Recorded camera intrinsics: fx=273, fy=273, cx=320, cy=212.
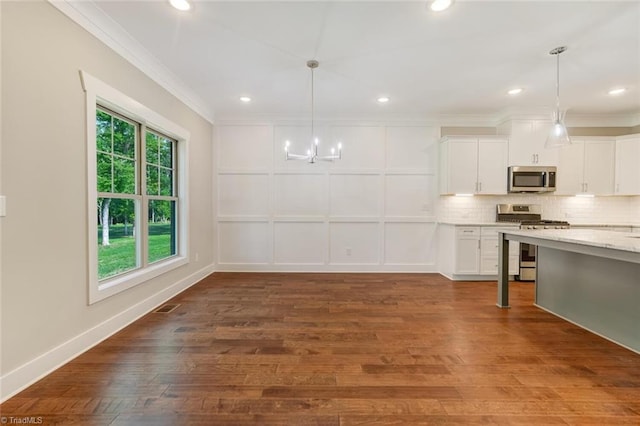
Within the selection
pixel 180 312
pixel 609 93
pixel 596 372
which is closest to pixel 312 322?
pixel 180 312

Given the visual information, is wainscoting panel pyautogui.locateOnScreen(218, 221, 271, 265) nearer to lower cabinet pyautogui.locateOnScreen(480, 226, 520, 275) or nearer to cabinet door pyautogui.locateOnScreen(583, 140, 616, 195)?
lower cabinet pyautogui.locateOnScreen(480, 226, 520, 275)

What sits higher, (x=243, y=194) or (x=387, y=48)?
(x=387, y=48)

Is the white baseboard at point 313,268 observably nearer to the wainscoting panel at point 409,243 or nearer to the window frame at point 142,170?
the wainscoting panel at point 409,243

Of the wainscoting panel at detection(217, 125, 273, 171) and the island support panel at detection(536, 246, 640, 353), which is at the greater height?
the wainscoting panel at detection(217, 125, 273, 171)

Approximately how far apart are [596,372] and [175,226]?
4.79 meters

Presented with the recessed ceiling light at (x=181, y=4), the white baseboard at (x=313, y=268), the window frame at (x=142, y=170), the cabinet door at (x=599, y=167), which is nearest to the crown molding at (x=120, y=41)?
the window frame at (x=142, y=170)

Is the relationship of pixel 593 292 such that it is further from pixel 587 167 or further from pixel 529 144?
pixel 587 167

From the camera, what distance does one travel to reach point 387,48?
9.23 ft

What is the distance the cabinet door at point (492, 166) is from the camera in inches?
185

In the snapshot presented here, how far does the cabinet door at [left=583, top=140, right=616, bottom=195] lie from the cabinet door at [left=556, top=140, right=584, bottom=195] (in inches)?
3.1

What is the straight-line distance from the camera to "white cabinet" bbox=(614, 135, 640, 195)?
4473 millimetres

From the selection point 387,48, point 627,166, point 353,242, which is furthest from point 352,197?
point 627,166

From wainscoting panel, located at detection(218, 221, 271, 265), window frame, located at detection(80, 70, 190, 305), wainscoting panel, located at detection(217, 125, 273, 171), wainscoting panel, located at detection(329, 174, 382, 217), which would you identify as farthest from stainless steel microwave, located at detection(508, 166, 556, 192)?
window frame, located at detection(80, 70, 190, 305)

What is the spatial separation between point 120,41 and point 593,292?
5243mm
